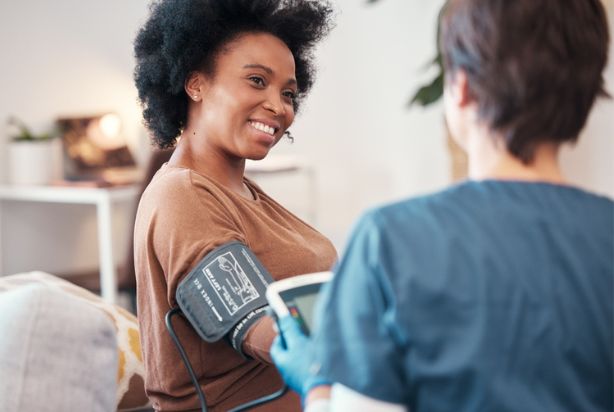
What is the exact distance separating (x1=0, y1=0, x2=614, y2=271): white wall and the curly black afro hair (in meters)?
2.62


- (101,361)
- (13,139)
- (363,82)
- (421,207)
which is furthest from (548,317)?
(363,82)

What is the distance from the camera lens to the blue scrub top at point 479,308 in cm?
86

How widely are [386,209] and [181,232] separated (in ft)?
1.65

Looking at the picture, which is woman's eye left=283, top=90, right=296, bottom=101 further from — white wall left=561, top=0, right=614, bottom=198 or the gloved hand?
white wall left=561, top=0, right=614, bottom=198

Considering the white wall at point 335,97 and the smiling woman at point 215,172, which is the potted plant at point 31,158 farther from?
the smiling woman at point 215,172

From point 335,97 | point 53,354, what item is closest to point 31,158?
point 335,97

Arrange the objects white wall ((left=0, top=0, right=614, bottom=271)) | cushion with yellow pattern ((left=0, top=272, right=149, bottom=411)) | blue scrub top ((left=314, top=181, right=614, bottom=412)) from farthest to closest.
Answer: white wall ((left=0, top=0, right=614, bottom=271))
cushion with yellow pattern ((left=0, top=272, right=149, bottom=411))
blue scrub top ((left=314, top=181, right=614, bottom=412))

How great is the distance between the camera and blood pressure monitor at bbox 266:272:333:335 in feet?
3.59

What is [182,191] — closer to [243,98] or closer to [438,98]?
[243,98]

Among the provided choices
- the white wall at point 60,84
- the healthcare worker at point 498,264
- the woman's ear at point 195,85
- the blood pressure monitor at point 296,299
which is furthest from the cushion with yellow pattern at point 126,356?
the white wall at point 60,84

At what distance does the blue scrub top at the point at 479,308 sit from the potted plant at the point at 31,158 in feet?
11.3

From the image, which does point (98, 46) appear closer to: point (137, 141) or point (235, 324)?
point (137, 141)

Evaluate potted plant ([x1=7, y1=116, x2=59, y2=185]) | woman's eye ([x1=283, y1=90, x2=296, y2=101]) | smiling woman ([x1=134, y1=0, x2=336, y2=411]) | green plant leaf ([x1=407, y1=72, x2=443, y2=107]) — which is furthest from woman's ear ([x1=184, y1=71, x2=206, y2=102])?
potted plant ([x1=7, y1=116, x2=59, y2=185])

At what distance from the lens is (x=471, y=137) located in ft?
3.14
